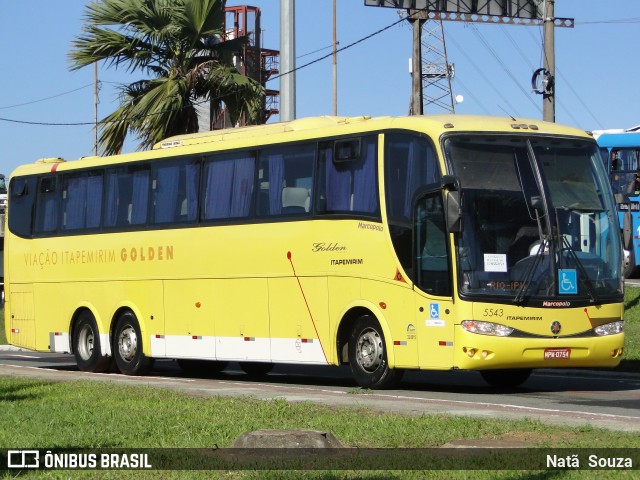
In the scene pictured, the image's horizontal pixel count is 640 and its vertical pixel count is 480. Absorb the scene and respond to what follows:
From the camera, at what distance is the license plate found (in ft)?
56.1

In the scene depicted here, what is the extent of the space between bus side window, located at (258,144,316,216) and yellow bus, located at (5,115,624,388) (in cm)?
3

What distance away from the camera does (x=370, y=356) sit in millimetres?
18375

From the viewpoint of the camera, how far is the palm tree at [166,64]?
27422 mm

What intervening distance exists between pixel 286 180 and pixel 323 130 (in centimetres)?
97

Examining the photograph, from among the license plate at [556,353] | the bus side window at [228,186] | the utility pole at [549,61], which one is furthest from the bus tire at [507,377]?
the utility pole at [549,61]

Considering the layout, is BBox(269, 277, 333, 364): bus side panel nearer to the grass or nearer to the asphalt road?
the asphalt road

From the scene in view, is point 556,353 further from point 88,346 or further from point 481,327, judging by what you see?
point 88,346

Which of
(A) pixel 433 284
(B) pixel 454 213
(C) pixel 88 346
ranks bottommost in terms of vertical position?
(C) pixel 88 346

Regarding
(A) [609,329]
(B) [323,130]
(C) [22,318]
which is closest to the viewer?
(A) [609,329]

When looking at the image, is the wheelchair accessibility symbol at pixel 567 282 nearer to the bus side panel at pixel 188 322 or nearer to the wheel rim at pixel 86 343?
the bus side panel at pixel 188 322

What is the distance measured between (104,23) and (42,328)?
657 cm

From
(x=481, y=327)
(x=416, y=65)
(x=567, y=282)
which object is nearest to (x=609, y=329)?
(x=567, y=282)

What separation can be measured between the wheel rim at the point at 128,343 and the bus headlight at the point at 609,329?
28.4 ft

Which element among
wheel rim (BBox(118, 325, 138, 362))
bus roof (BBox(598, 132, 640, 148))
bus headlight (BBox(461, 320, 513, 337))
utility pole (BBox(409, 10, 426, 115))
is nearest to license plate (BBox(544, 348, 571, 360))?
bus headlight (BBox(461, 320, 513, 337))
